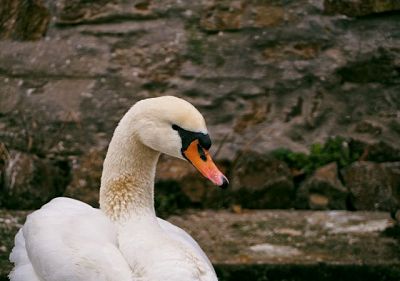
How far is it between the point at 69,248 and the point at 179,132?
586 mm

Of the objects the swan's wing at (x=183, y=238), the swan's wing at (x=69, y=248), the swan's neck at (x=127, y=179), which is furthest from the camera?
the swan's neck at (x=127, y=179)

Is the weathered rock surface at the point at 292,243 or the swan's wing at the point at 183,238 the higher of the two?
the swan's wing at the point at 183,238

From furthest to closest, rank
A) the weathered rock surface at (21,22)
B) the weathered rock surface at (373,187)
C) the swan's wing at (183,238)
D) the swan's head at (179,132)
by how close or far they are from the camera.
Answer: the weathered rock surface at (21,22) < the weathered rock surface at (373,187) < the swan's wing at (183,238) < the swan's head at (179,132)

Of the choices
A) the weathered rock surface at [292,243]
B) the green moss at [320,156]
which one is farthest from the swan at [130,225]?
the green moss at [320,156]

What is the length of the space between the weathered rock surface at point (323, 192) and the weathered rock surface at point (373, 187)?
59mm

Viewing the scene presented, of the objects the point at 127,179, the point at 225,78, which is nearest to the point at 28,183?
the point at 225,78

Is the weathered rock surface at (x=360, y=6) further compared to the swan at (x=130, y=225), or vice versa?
the weathered rock surface at (x=360, y=6)

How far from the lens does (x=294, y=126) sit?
6.05 meters

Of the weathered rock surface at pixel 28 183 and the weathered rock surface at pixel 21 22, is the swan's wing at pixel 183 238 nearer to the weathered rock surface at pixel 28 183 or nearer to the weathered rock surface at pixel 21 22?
the weathered rock surface at pixel 28 183

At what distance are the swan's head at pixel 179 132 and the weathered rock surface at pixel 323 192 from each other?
71.5 inches

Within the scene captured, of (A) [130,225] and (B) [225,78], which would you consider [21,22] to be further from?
(A) [130,225]

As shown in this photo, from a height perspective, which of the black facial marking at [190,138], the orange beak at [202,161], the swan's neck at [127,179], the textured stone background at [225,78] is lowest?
the textured stone background at [225,78]

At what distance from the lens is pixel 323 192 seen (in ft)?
19.2

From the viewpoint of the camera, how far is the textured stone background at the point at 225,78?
19.8 feet
